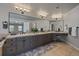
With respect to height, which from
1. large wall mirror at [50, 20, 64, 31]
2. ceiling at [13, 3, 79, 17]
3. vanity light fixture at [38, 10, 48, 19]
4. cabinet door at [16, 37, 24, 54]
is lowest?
cabinet door at [16, 37, 24, 54]

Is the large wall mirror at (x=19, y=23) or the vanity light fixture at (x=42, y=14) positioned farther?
the vanity light fixture at (x=42, y=14)

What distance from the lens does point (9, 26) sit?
2.15m

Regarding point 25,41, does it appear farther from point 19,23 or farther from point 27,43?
point 19,23

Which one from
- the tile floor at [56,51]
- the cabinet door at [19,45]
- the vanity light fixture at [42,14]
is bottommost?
the tile floor at [56,51]

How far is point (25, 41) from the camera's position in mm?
2240

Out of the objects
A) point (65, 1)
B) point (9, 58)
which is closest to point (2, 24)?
point (9, 58)

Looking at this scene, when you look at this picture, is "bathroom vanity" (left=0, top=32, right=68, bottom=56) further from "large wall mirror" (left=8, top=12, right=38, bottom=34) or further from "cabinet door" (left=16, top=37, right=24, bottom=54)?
"large wall mirror" (left=8, top=12, right=38, bottom=34)

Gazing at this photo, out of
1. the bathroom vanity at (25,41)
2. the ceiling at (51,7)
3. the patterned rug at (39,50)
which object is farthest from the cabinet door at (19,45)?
the ceiling at (51,7)

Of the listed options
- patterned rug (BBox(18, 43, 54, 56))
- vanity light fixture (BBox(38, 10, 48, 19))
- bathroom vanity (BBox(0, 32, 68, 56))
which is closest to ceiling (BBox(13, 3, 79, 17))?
vanity light fixture (BBox(38, 10, 48, 19))

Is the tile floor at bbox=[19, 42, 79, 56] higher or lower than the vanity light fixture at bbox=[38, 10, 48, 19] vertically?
lower

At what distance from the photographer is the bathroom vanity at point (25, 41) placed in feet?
6.84

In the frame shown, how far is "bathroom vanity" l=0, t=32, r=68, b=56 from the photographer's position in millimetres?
2084

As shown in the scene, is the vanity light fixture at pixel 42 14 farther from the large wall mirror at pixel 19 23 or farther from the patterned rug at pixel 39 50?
the patterned rug at pixel 39 50

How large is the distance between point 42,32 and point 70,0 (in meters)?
0.93
